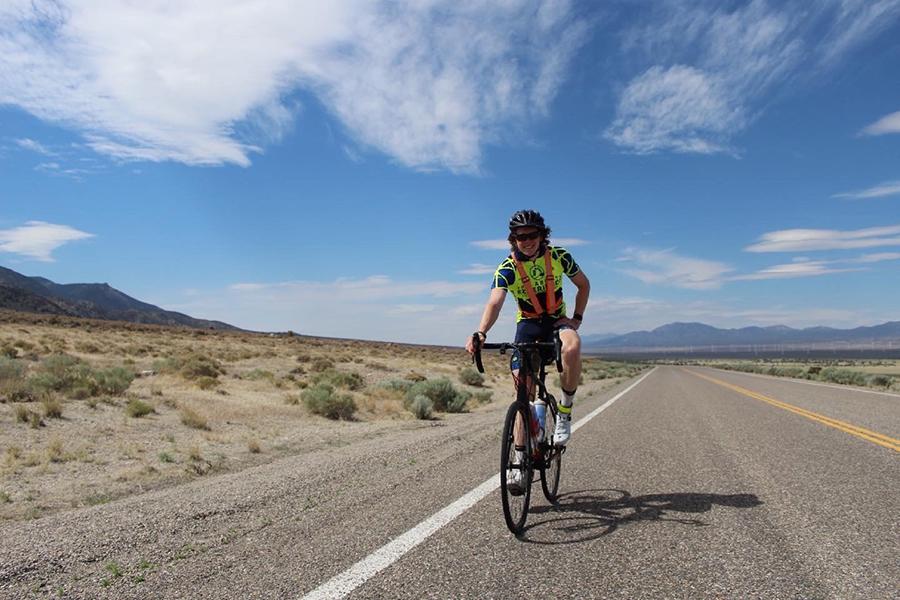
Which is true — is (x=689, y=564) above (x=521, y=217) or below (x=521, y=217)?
below

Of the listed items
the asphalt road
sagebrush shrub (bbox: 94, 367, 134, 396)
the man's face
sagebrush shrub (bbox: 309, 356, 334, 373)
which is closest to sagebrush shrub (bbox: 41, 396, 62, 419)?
sagebrush shrub (bbox: 94, 367, 134, 396)

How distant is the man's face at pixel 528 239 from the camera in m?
4.90

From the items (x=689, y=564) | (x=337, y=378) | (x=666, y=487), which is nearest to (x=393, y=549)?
(x=689, y=564)

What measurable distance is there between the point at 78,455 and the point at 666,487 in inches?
341

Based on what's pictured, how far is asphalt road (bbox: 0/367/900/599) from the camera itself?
3.45 metres

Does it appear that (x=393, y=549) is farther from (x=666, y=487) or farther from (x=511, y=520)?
(x=666, y=487)

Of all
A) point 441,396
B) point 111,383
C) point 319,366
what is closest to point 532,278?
point 441,396

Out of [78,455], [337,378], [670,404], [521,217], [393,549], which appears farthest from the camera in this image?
[337,378]

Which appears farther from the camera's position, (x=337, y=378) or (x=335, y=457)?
(x=337, y=378)

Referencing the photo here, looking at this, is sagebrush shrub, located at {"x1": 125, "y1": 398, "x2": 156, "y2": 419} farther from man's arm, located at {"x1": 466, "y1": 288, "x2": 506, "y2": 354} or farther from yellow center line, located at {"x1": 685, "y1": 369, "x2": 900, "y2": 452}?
yellow center line, located at {"x1": 685, "y1": 369, "x2": 900, "y2": 452}

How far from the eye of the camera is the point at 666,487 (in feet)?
19.2

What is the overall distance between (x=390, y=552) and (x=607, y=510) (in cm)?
203

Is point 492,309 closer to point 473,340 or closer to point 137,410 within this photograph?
point 473,340

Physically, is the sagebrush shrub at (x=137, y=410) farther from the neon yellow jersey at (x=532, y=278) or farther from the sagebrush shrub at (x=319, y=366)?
the sagebrush shrub at (x=319, y=366)
